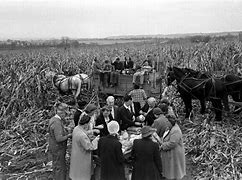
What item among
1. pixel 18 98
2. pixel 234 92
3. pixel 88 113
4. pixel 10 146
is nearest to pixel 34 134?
pixel 10 146

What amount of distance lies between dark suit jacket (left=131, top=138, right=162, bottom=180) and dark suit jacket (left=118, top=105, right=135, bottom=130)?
196 centimetres

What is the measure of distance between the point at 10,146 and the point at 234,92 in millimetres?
7206

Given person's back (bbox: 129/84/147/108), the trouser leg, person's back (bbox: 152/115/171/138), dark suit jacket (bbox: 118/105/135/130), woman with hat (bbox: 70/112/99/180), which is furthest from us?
person's back (bbox: 129/84/147/108)

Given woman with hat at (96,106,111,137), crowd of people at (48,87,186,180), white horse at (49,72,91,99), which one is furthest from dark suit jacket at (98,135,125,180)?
white horse at (49,72,91,99)

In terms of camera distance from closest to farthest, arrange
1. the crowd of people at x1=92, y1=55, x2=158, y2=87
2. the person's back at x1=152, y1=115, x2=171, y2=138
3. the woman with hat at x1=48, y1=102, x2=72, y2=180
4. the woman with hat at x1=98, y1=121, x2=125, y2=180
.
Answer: the woman with hat at x1=98, y1=121, x2=125, y2=180, the woman with hat at x1=48, y1=102, x2=72, y2=180, the person's back at x1=152, y1=115, x2=171, y2=138, the crowd of people at x1=92, y1=55, x2=158, y2=87

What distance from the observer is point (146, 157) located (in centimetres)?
511

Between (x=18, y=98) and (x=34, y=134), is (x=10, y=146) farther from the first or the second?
(x=18, y=98)

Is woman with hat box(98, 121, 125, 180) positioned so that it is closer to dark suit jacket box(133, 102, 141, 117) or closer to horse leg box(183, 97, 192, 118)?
dark suit jacket box(133, 102, 141, 117)

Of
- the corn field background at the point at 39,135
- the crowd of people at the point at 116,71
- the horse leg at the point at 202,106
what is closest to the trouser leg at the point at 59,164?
the corn field background at the point at 39,135

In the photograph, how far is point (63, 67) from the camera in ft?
58.4

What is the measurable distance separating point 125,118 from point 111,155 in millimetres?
2028

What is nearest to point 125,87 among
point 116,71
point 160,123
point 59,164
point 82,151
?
point 116,71

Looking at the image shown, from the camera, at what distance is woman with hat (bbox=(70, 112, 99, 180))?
545cm

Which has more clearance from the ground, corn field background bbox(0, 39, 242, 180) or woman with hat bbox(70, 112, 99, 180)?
woman with hat bbox(70, 112, 99, 180)
